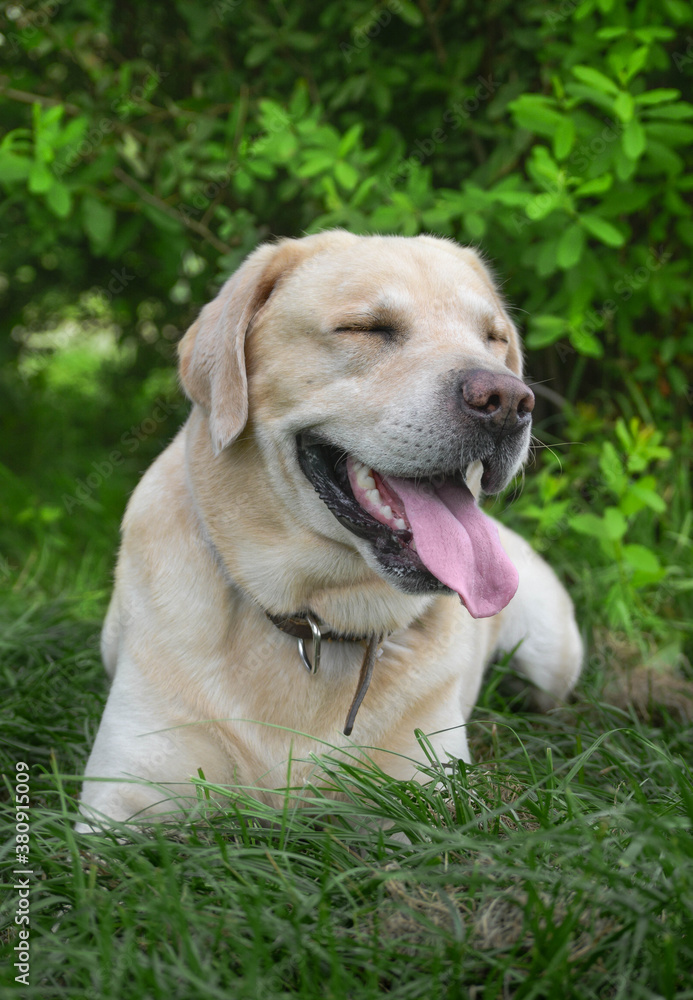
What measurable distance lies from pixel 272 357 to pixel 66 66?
3370 millimetres

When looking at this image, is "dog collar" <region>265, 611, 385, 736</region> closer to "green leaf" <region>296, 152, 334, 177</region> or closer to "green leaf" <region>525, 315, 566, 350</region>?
"green leaf" <region>525, 315, 566, 350</region>

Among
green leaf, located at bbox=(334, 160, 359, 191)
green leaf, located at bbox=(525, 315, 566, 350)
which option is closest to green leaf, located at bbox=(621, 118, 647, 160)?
green leaf, located at bbox=(525, 315, 566, 350)

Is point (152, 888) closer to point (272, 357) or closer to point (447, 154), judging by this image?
point (272, 357)

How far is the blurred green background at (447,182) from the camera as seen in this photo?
135 inches

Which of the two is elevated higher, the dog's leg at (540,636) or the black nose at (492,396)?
the black nose at (492,396)

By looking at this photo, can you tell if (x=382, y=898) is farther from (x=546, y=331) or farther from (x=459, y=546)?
(x=546, y=331)

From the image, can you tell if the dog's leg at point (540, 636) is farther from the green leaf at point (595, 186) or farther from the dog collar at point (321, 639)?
the green leaf at point (595, 186)

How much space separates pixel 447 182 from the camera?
462cm

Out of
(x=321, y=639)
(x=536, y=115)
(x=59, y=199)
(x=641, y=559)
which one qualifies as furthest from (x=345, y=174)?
(x=321, y=639)

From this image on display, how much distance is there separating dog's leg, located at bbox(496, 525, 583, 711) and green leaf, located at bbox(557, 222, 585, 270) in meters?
1.04

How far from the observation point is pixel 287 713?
2.22 metres

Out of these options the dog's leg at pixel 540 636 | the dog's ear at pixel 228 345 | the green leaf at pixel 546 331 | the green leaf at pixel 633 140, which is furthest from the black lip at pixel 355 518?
the green leaf at pixel 633 140

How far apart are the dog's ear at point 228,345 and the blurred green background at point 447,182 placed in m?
1.18

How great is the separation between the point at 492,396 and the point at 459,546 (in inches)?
14.5
